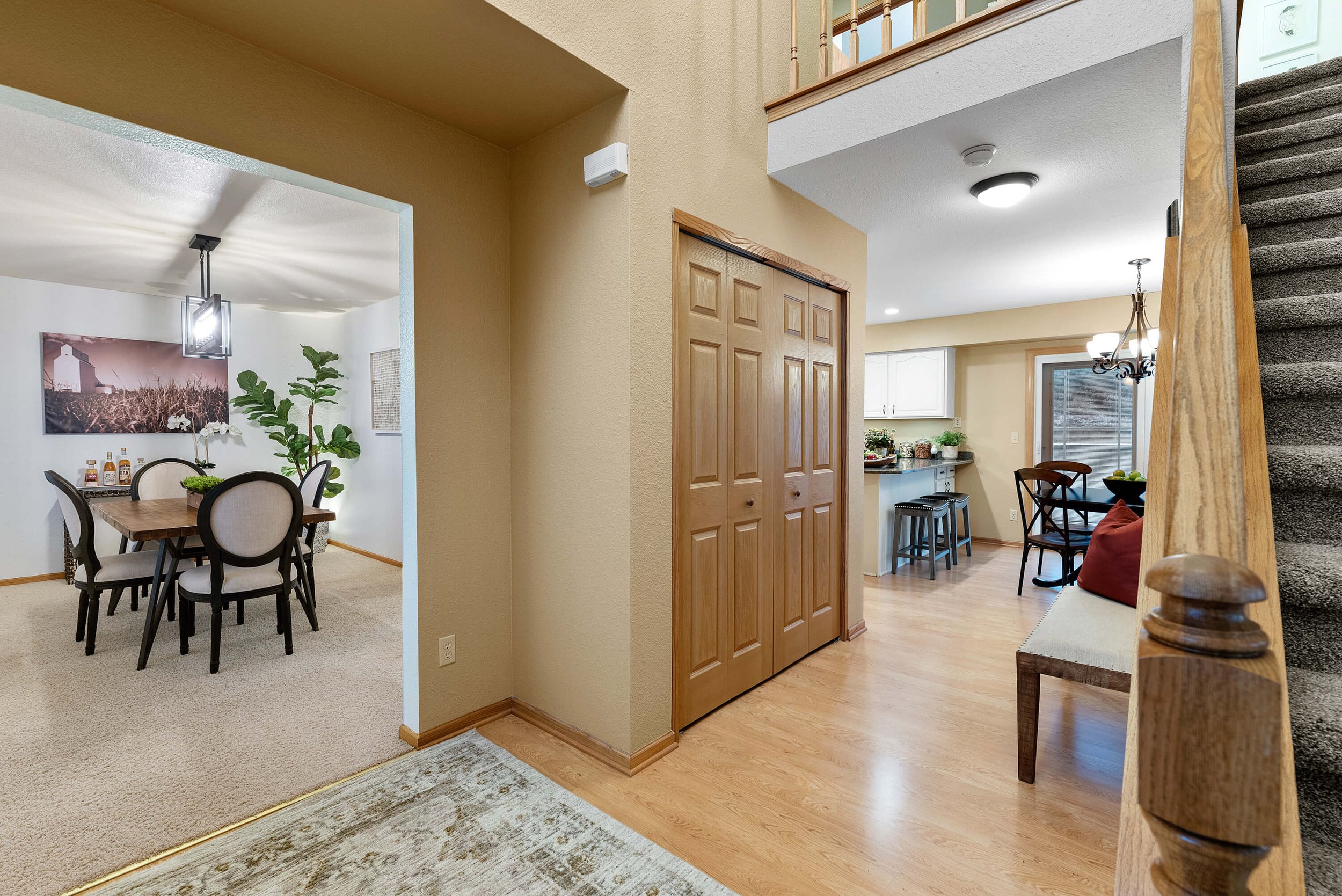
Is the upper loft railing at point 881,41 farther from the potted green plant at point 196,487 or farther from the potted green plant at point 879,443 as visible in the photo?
the potted green plant at point 196,487

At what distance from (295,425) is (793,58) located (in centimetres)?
561

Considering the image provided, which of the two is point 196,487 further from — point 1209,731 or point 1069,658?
point 1209,731

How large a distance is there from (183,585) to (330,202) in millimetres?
2167

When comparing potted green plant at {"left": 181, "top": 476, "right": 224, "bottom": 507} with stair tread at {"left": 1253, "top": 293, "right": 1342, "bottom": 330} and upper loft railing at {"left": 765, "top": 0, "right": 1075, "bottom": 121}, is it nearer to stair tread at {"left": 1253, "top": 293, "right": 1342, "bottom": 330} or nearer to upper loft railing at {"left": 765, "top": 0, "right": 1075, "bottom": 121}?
upper loft railing at {"left": 765, "top": 0, "right": 1075, "bottom": 121}

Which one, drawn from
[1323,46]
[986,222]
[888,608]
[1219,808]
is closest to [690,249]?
[986,222]

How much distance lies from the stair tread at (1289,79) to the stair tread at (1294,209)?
731 millimetres

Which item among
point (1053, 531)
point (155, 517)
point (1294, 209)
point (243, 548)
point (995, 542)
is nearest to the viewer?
point (1294, 209)

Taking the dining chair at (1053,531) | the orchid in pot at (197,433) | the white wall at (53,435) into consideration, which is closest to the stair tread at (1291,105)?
the dining chair at (1053,531)

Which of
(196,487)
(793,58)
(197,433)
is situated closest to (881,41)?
(793,58)

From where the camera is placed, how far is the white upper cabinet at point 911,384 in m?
6.84

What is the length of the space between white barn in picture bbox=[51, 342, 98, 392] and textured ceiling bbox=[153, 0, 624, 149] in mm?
4735

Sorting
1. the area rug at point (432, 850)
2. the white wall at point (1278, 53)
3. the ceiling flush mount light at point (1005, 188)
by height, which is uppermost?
the white wall at point (1278, 53)

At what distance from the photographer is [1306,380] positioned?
1.46 meters

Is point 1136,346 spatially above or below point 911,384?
above
